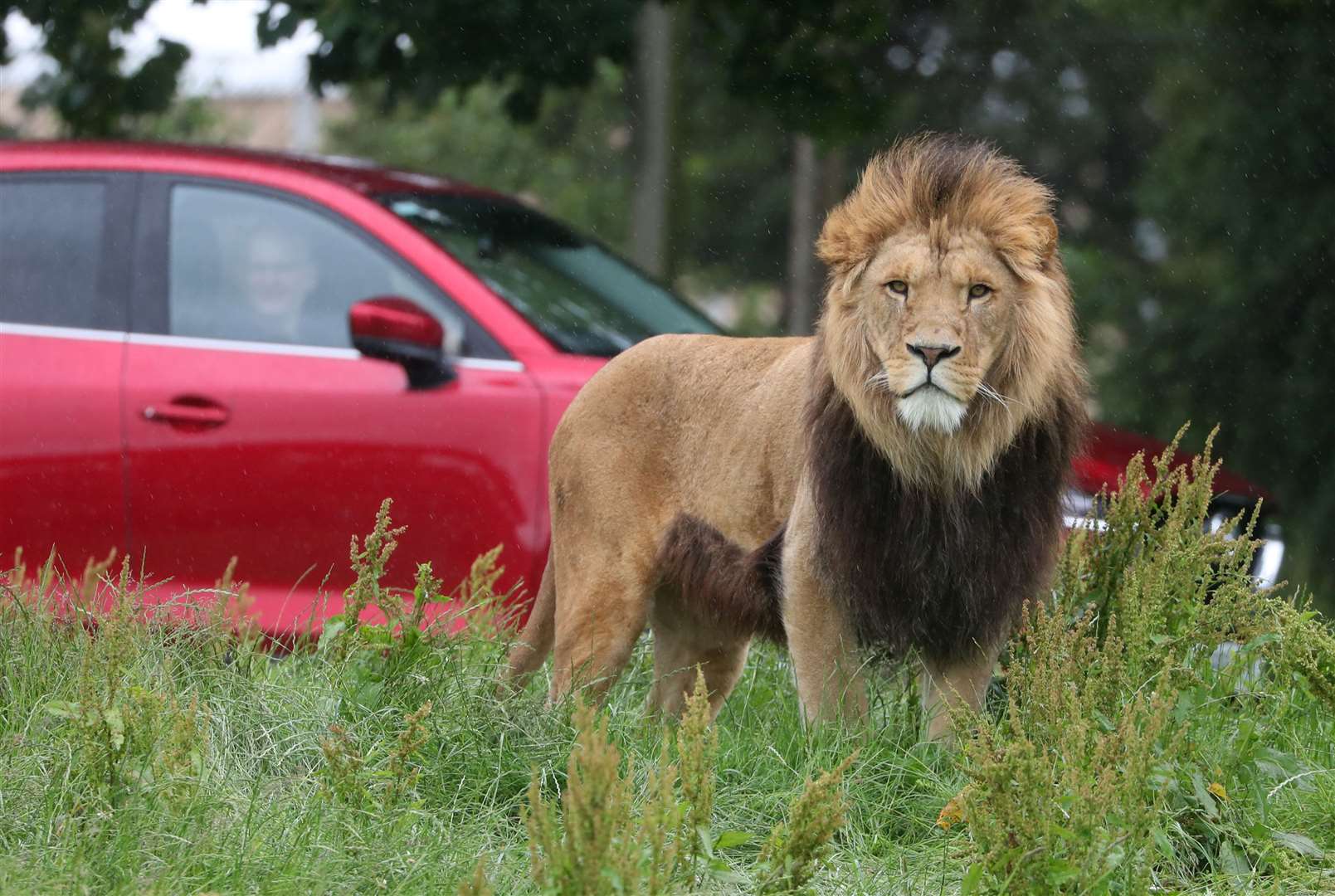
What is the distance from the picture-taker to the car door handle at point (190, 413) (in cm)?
529

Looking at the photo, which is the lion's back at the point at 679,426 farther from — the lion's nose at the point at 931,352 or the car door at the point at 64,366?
the car door at the point at 64,366

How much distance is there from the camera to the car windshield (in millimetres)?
5516

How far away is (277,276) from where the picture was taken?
558 cm

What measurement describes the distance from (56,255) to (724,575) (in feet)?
9.15

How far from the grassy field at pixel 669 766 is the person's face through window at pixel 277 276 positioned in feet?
4.33

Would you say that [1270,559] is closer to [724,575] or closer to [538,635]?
[724,575]

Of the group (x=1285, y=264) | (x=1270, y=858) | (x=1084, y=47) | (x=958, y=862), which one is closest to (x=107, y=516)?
(x=958, y=862)

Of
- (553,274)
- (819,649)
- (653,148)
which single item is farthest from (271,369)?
(653,148)

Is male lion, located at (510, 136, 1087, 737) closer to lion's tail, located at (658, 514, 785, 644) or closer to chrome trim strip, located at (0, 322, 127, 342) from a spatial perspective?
lion's tail, located at (658, 514, 785, 644)

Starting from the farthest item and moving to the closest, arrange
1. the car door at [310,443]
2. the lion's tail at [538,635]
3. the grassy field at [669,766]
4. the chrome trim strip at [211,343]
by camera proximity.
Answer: the chrome trim strip at [211,343] < the car door at [310,443] < the lion's tail at [538,635] < the grassy field at [669,766]

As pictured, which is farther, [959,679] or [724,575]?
[724,575]

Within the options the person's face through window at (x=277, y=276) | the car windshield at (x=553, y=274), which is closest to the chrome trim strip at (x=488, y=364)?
the car windshield at (x=553, y=274)

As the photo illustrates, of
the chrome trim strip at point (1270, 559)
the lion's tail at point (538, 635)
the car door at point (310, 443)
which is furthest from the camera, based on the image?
the chrome trim strip at point (1270, 559)

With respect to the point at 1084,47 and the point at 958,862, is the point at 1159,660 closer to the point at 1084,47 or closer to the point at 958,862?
the point at 958,862
